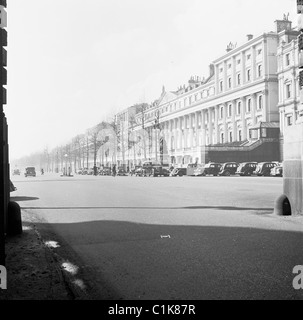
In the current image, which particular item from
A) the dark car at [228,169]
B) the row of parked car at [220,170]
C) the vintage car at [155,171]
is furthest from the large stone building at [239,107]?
the dark car at [228,169]

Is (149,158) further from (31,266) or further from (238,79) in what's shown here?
(31,266)

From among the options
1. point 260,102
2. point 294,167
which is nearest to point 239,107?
point 260,102

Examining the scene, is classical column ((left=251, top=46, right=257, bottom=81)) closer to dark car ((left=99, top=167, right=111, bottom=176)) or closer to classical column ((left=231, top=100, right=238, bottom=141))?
classical column ((left=231, top=100, right=238, bottom=141))

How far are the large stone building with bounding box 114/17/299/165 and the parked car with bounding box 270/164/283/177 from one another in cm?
1756

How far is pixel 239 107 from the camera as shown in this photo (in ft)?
232

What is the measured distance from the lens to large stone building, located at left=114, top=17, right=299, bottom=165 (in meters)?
57.6

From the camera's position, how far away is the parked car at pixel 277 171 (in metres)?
38.1

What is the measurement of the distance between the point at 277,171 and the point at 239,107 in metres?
34.3

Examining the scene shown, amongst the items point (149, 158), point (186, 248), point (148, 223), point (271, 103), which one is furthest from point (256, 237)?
point (149, 158)

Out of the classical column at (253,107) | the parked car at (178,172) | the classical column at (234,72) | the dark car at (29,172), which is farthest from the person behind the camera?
the classical column at (234,72)

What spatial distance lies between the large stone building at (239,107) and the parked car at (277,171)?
17.6 m

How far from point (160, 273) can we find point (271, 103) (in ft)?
203

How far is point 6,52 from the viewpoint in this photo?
5375mm

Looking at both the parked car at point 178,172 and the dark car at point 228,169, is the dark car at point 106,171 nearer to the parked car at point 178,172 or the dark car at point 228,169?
the parked car at point 178,172
